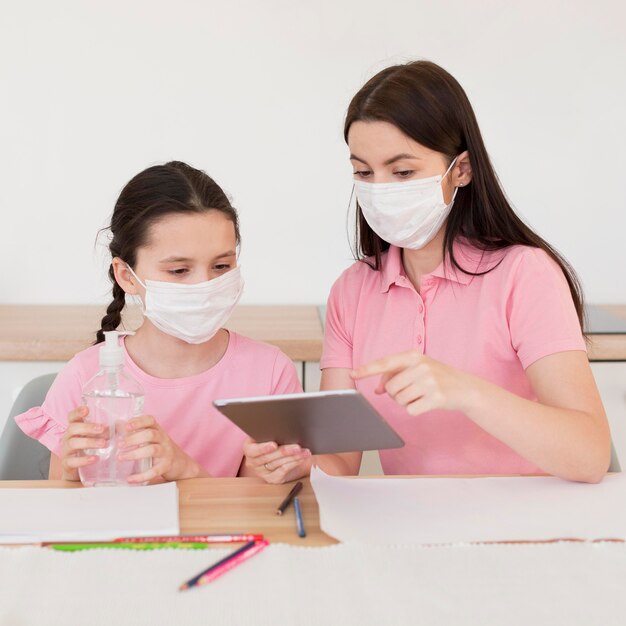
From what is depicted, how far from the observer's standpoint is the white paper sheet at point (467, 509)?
3.23 ft

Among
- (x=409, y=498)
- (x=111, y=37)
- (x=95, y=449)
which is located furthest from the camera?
(x=111, y=37)

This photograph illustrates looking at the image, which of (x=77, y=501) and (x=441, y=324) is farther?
(x=441, y=324)

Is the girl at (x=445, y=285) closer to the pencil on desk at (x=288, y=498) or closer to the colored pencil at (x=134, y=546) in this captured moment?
the pencil on desk at (x=288, y=498)

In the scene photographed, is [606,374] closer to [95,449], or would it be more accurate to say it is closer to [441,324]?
[441,324]

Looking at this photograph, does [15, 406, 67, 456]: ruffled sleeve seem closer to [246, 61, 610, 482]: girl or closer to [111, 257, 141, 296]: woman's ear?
[111, 257, 141, 296]: woman's ear

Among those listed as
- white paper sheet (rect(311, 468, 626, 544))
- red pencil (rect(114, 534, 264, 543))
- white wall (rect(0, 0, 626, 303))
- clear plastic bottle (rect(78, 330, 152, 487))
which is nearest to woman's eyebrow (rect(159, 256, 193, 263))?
clear plastic bottle (rect(78, 330, 152, 487))

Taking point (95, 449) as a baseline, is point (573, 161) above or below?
above

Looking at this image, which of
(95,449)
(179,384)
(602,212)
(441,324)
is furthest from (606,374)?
(95,449)

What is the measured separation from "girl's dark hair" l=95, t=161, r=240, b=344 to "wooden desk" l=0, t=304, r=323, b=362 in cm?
56

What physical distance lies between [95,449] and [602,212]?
5.94ft

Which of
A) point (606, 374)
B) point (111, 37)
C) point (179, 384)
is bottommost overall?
point (606, 374)

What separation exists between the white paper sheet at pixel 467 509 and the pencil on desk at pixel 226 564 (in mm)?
94

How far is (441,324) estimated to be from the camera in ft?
4.75

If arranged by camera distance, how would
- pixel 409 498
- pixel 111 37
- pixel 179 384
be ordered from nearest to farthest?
pixel 409 498
pixel 179 384
pixel 111 37
